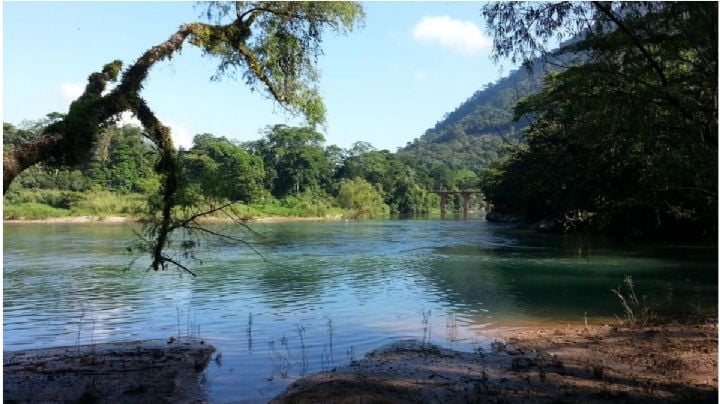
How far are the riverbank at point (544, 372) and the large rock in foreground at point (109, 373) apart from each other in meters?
1.51

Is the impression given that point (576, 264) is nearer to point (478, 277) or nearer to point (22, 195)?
point (478, 277)

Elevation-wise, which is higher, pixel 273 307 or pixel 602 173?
pixel 602 173

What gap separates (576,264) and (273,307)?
44.9 ft

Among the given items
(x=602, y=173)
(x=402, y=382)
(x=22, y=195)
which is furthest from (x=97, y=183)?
(x=402, y=382)

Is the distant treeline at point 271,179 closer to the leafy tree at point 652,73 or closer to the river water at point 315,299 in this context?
the river water at point 315,299

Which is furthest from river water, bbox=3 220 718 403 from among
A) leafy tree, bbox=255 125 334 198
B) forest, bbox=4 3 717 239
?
leafy tree, bbox=255 125 334 198

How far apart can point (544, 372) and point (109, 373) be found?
5596 millimetres

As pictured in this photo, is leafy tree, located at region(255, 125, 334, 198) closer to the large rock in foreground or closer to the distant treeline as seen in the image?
the distant treeline

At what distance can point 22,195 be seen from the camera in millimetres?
72188

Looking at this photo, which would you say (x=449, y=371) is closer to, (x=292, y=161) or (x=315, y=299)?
(x=315, y=299)

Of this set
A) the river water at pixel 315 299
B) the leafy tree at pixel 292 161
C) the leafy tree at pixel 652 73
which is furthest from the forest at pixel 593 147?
the leafy tree at pixel 292 161

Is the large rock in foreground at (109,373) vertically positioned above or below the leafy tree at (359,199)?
below

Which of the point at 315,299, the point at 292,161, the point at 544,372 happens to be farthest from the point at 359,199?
the point at 544,372

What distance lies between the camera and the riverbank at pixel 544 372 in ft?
21.0
